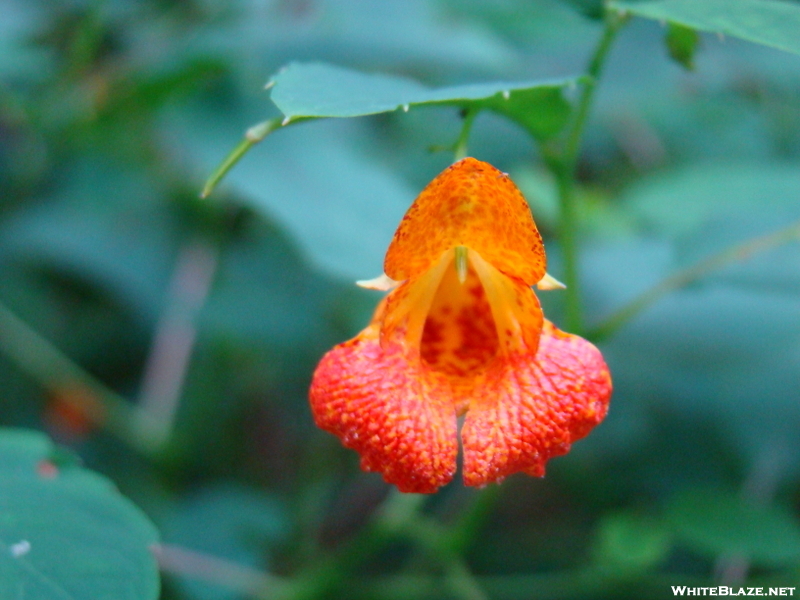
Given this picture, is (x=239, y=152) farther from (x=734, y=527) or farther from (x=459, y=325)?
(x=734, y=527)

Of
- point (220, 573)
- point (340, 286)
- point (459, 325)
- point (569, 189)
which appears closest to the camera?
point (459, 325)

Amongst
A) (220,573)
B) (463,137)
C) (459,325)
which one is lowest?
(220,573)

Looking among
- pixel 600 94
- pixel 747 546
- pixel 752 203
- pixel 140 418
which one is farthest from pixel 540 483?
pixel 600 94

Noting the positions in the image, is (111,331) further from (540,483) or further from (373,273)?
(540,483)

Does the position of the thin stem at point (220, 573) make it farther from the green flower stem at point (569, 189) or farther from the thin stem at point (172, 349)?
the green flower stem at point (569, 189)

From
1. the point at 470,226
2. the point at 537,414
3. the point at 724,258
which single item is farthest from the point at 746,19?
the point at 724,258

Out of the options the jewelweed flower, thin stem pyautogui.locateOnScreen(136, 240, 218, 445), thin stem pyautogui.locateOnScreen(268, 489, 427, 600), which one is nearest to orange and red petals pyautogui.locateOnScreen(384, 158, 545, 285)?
the jewelweed flower
